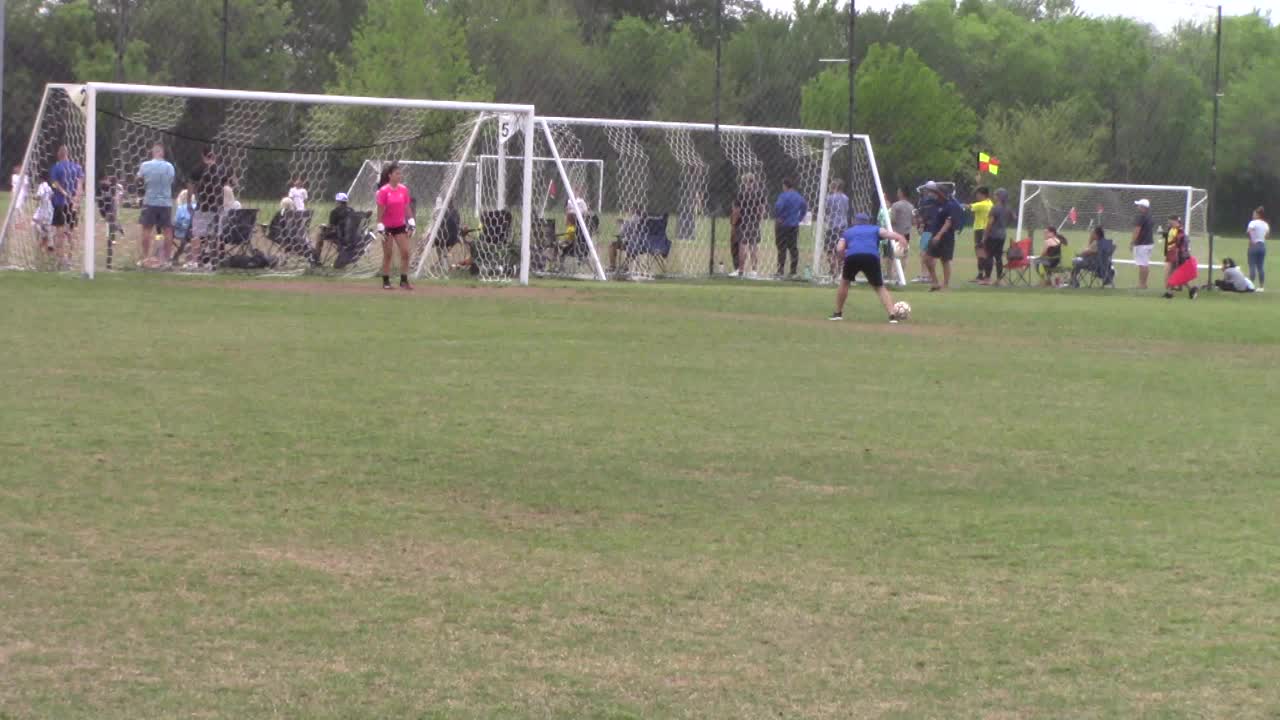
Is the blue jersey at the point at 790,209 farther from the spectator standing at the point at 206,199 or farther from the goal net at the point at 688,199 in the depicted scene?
the spectator standing at the point at 206,199

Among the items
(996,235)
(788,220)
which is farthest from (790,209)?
(996,235)

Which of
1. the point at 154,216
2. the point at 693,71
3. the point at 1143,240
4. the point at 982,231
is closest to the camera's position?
the point at 154,216

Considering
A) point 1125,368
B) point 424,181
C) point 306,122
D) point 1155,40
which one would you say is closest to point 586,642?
point 1125,368

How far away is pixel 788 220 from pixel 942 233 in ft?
8.34

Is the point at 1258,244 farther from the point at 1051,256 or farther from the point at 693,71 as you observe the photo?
the point at 693,71

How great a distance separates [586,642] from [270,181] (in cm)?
2819

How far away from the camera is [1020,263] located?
106 feet

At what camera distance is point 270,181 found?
33656 mm

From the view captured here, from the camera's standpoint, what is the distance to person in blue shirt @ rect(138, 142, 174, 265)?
2509cm

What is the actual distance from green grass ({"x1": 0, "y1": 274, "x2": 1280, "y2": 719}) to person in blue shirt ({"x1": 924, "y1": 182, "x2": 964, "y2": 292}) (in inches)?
478

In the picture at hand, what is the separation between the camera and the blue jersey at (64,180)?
25031mm

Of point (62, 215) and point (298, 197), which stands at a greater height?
point (298, 197)

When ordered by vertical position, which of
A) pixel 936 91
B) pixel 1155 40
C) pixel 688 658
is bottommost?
→ pixel 688 658

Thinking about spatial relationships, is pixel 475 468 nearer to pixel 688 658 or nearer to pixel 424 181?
pixel 688 658
